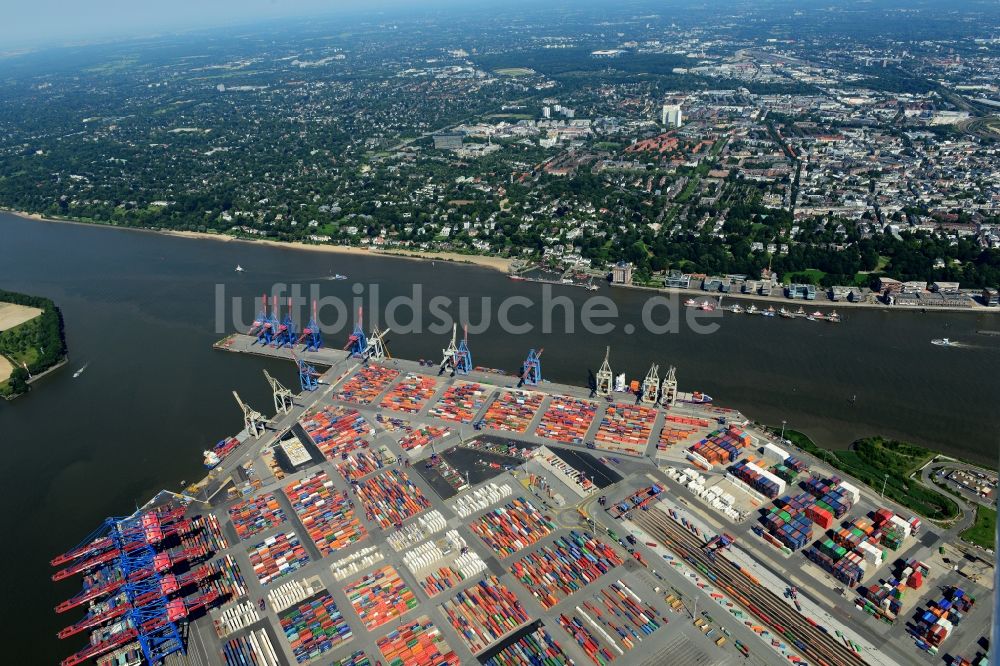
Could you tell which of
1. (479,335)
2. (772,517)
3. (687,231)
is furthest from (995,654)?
(687,231)

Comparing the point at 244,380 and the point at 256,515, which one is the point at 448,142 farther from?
the point at 256,515

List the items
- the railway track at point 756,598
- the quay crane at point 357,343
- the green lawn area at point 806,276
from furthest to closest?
the green lawn area at point 806,276, the quay crane at point 357,343, the railway track at point 756,598

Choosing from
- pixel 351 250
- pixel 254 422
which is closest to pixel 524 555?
pixel 254 422

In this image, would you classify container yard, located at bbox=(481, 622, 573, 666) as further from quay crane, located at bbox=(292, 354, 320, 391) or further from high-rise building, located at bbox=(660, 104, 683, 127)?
high-rise building, located at bbox=(660, 104, 683, 127)

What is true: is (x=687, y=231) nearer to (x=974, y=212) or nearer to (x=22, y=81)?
(x=974, y=212)

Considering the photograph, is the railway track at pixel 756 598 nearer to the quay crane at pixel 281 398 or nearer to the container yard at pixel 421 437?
the container yard at pixel 421 437

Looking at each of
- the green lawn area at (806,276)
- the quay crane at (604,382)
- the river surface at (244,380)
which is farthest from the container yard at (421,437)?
the green lawn area at (806,276)

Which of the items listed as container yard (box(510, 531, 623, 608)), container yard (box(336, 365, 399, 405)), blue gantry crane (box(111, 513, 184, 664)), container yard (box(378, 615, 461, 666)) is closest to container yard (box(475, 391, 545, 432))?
container yard (box(336, 365, 399, 405))
